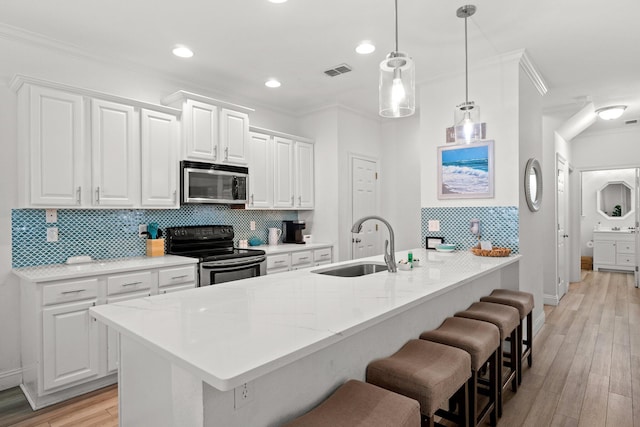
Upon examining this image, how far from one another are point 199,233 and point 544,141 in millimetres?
4773

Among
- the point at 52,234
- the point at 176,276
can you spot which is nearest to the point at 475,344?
the point at 176,276

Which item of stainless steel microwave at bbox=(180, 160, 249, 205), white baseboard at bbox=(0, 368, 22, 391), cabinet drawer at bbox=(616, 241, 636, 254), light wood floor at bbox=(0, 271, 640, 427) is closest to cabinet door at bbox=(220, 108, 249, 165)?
stainless steel microwave at bbox=(180, 160, 249, 205)

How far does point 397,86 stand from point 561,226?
5023 mm

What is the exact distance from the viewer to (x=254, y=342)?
1.15m

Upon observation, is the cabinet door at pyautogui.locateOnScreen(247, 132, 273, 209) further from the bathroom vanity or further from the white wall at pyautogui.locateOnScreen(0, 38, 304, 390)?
the bathroom vanity

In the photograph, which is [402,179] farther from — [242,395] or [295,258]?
[242,395]

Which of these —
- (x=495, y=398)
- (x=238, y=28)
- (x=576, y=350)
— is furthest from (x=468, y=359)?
(x=238, y=28)

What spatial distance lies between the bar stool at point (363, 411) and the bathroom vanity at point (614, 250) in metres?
8.64

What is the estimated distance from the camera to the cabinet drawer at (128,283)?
9.31 ft

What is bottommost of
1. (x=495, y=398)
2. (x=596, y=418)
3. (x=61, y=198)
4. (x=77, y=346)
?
(x=596, y=418)

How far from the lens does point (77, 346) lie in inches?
106

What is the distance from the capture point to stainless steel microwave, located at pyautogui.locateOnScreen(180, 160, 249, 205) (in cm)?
366

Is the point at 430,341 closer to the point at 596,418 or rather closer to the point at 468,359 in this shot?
the point at 468,359

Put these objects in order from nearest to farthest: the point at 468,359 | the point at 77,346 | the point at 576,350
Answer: the point at 468,359 → the point at 77,346 → the point at 576,350
